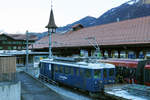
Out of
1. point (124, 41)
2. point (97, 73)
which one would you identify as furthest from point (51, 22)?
point (97, 73)

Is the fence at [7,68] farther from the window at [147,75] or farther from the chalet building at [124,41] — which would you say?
the chalet building at [124,41]

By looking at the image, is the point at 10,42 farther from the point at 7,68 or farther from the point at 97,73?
the point at 97,73

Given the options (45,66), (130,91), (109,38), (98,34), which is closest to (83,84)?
(130,91)

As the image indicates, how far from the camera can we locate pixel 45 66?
24.4 metres

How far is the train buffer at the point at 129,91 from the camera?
12602 millimetres

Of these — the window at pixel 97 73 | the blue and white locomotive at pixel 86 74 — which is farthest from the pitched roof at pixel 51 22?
the window at pixel 97 73

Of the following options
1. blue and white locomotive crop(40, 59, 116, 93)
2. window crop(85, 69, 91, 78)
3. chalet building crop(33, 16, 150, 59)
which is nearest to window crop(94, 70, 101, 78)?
blue and white locomotive crop(40, 59, 116, 93)

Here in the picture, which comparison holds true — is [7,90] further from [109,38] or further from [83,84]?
[109,38]

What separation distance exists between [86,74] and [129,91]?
383cm

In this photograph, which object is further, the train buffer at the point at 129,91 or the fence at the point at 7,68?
the fence at the point at 7,68

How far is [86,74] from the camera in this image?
1603cm

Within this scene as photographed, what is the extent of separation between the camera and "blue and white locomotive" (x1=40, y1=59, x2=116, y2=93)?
50.8 ft

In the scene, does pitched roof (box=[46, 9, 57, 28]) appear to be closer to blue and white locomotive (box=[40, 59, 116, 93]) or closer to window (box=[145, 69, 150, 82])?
blue and white locomotive (box=[40, 59, 116, 93])

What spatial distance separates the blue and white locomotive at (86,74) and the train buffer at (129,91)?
0.90 metres
